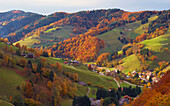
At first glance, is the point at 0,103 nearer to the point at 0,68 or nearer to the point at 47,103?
the point at 47,103

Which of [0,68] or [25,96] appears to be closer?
[25,96]

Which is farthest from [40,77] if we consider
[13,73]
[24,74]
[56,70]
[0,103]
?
[0,103]

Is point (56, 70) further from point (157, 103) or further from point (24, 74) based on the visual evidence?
point (157, 103)

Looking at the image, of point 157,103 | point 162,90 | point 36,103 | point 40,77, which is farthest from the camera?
point 40,77

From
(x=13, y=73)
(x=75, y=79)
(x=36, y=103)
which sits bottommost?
(x=75, y=79)

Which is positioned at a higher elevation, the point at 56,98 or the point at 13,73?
the point at 13,73

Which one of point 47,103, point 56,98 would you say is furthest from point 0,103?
point 56,98

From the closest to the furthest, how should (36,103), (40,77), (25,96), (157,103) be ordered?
1. (157,103)
2. (36,103)
3. (25,96)
4. (40,77)
